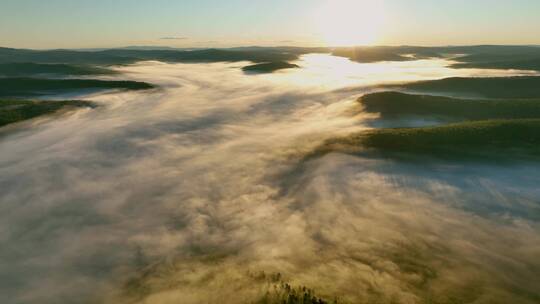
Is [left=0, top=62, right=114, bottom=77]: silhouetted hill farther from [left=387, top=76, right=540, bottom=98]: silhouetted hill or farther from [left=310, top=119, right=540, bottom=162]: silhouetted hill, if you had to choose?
[left=310, top=119, right=540, bottom=162]: silhouetted hill

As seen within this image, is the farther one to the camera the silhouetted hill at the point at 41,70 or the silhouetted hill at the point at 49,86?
the silhouetted hill at the point at 41,70

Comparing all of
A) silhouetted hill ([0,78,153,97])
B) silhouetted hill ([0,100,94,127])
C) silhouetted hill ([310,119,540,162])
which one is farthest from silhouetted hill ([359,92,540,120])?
silhouetted hill ([0,78,153,97])

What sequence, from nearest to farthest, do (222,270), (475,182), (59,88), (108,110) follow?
(222,270)
(475,182)
(108,110)
(59,88)

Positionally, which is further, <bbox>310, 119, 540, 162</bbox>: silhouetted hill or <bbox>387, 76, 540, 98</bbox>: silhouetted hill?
<bbox>387, 76, 540, 98</bbox>: silhouetted hill

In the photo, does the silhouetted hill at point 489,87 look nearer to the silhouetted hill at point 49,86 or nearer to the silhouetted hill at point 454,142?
the silhouetted hill at point 454,142

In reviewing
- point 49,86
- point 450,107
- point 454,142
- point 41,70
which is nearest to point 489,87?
point 450,107

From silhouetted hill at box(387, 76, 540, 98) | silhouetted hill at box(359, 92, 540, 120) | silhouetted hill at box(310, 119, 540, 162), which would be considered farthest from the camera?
silhouetted hill at box(387, 76, 540, 98)

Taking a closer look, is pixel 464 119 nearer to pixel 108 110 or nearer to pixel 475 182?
pixel 475 182

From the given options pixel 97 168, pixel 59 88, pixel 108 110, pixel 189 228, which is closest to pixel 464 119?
pixel 189 228

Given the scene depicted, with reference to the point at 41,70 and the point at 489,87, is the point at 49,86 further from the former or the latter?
the point at 489,87

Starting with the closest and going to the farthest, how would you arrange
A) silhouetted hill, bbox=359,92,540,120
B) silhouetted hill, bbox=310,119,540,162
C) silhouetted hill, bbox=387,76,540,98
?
1. silhouetted hill, bbox=310,119,540,162
2. silhouetted hill, bbox=359,92,540,120
3. silhouetted hill, bbox=387,76,540,98

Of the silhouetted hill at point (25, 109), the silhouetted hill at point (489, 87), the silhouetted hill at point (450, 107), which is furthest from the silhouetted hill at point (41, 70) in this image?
the silhouetted hill at point (450, 107)
